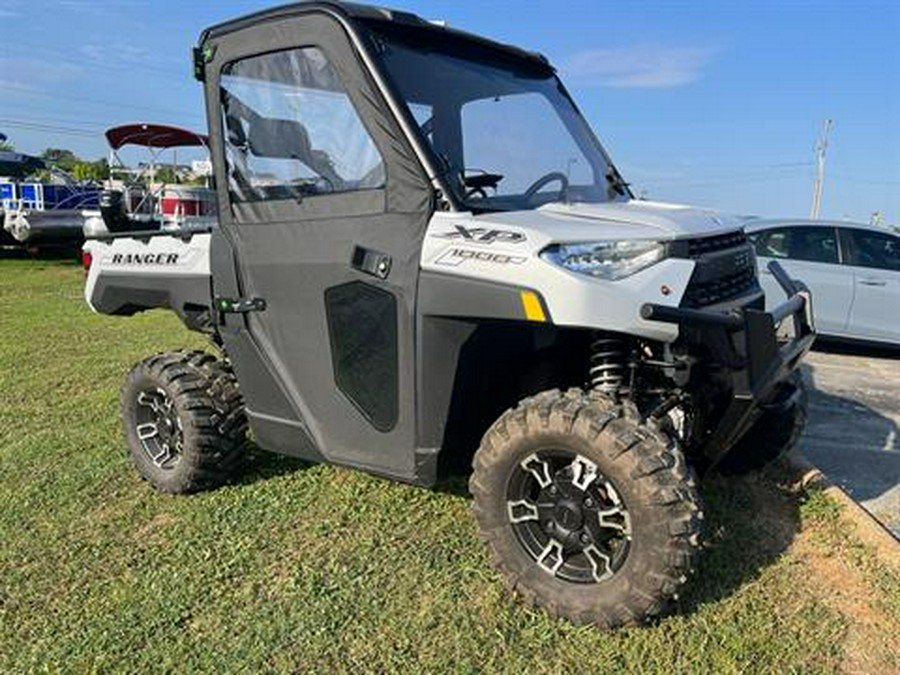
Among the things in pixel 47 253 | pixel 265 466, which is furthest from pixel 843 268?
pixel 47 253

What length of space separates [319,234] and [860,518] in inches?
116

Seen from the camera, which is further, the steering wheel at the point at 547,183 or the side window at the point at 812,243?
the side window at the point at 812,243

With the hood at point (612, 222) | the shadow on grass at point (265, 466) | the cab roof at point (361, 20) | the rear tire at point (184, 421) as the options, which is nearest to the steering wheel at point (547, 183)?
the hood at point (612, 222)

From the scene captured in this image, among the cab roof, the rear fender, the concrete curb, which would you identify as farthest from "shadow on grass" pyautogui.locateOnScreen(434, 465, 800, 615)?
the cab roof

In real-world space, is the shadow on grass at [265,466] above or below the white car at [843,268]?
below

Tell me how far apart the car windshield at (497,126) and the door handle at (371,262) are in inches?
15.9

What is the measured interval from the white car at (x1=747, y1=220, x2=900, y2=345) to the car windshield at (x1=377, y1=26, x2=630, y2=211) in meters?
5.52

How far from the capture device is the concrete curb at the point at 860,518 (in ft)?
12.3

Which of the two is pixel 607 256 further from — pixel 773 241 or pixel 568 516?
pixel 773 241

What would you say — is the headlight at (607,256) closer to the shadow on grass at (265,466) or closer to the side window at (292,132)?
the side window at (292,132)

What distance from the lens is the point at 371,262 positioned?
339cm

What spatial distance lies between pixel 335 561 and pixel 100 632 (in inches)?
40.3

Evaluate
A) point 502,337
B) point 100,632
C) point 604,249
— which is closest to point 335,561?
point 100,632

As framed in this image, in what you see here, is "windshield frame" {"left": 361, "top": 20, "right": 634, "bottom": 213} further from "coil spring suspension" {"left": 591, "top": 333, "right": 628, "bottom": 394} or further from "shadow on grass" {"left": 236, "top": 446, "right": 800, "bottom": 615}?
"shadow on grass" {"left": 236, "top": 446, "right": 800, "bottom": 615}
